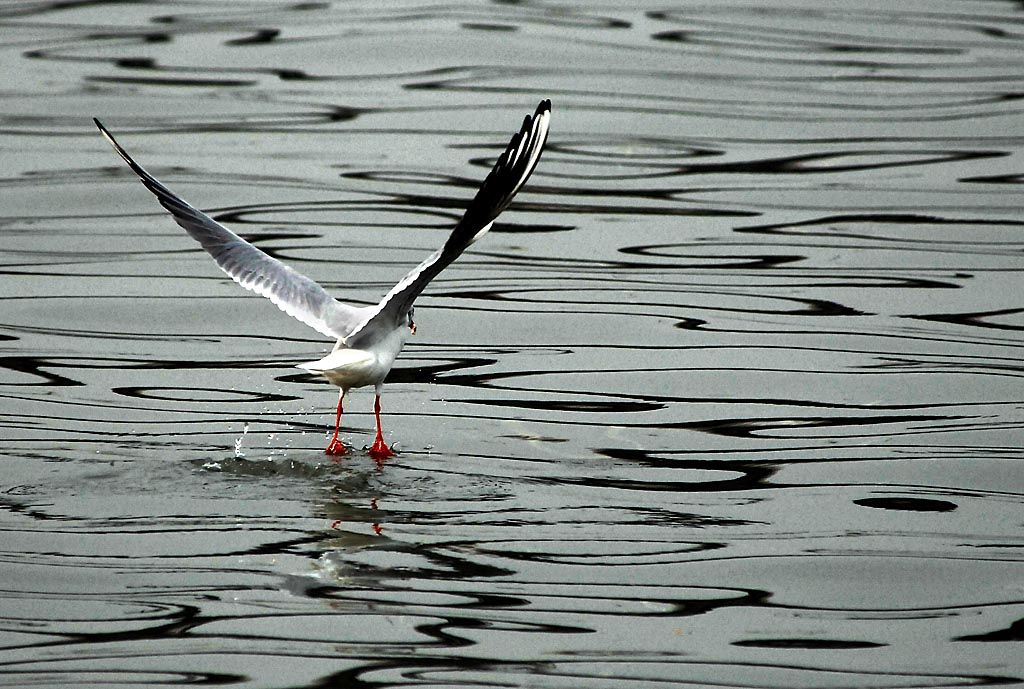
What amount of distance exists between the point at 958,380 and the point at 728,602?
353 cm

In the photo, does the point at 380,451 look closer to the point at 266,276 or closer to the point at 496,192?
the point at 266,276

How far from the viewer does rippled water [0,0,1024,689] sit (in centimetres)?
602

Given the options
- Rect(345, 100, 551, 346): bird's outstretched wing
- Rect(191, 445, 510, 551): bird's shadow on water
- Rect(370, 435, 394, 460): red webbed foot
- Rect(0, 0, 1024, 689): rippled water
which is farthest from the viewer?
Rect(370, 435, 394, 460): red webbed foot

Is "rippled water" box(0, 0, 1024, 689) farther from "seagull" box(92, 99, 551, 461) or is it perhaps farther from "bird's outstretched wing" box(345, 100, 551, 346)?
"bird's outstretched wing" box(345, 100, 551, 346)

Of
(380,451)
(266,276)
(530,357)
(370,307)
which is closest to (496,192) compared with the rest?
(370,307)

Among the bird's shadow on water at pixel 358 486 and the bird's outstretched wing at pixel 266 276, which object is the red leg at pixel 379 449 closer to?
the bird's shadow on water at pixel 358 486

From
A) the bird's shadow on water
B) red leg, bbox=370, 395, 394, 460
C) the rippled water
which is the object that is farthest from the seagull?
the rippled water

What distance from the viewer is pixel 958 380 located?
30.4 feet

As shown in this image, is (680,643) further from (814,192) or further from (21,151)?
(21,151)

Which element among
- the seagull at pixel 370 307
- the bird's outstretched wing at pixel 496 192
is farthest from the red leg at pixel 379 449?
the bird's outstretched wing at pixel 496 192

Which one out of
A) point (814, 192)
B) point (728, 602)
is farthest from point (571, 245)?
point (728, 602)

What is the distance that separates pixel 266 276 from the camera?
8.47 m

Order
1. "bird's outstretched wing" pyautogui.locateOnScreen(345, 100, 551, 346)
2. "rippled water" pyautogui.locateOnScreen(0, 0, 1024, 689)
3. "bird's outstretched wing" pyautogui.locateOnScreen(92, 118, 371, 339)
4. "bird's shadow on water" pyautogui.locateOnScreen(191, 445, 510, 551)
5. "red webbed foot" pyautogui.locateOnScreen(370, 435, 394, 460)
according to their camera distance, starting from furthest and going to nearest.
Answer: "bird's outstretched wing" pyautogui.locateOnScreen(92, 118, 371, 339) → "red webbed foot" pyautogui.locateOnScreen(370, 435, 394, 460) → "bird's outstretched wing" pyautogui.locateOnScreen(345, 100, 551, 346) → "bird's shadow on water" pyautogui.locateOnScreen(191, 445, 510, 551) → "rippled water" pyautogui.locateOnScreen(0, 0, 1024, 689)

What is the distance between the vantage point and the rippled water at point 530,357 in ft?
19.7
